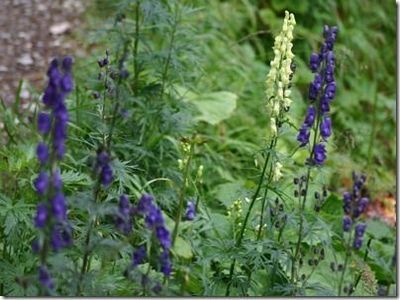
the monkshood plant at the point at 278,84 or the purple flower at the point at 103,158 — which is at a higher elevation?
the monkshood plant at the point at 278,84

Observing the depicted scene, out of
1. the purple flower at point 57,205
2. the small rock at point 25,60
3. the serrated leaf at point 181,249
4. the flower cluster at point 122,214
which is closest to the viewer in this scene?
the purple flower at point 57,205

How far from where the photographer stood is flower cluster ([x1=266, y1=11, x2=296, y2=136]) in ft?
9.98

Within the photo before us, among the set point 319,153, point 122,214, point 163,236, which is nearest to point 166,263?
point 163,236

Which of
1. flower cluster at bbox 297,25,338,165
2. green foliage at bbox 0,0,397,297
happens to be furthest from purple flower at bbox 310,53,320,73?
green foliage at bbox 0,0,397,297

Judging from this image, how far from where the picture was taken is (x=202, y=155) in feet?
15.4

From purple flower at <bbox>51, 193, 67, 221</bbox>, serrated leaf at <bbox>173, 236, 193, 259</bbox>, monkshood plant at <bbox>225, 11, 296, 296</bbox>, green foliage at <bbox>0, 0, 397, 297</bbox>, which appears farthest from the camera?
monkshood plant at <bbox>225, 11, 296, 296</bbox>

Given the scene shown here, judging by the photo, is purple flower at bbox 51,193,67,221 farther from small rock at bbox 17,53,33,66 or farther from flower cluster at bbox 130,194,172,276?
small rock at bbox 17,53,33,66

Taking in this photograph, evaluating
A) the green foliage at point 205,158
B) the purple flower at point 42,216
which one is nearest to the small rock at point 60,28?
the green foliage at point 205,158

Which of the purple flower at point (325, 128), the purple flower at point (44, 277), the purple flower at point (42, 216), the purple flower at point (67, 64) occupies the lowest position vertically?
the purple flower at point (44, 277)

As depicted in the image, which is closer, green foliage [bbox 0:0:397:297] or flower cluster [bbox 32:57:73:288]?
flower cluster [bbox 32:57:73:288]

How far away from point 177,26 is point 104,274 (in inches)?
73.4

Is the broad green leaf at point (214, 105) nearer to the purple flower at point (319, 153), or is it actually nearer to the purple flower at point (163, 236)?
the purple flower at point (319, 153)

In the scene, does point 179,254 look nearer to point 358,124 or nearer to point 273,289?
point 273,289

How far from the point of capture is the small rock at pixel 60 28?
21.3ft
